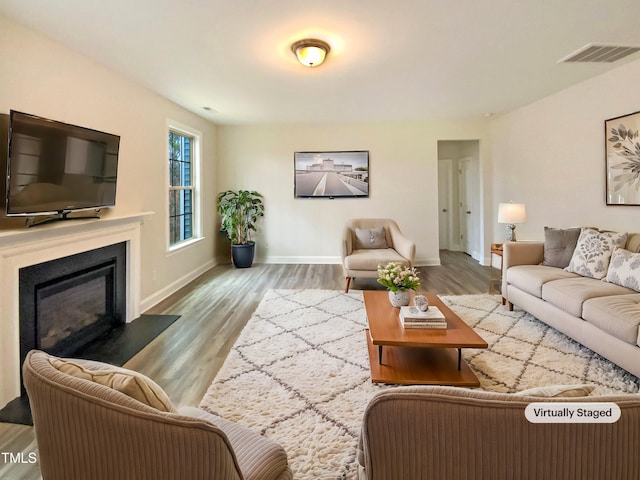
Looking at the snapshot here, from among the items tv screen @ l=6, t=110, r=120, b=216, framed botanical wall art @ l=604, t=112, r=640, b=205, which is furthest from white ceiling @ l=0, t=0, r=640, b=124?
tv screen @ l=6, t=110, r=120, b=216

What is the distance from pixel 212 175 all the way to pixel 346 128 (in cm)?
254

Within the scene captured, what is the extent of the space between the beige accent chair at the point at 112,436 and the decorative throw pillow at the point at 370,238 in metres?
4.39

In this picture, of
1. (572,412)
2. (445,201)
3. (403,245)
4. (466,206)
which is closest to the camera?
(572,412)

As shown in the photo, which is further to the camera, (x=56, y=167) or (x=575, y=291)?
(x=575, y=291)

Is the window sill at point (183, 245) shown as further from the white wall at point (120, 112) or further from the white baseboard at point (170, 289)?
the white baseboard at point (170, 289)

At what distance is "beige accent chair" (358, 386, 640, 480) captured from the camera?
2.19 ft

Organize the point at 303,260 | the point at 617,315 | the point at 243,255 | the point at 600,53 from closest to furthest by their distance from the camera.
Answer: the point at 617,315 < the point at 600,53 < the point at 243,255 < the point at 303,260

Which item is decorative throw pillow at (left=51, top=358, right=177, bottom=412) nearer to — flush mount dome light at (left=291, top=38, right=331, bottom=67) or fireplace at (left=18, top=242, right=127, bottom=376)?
fireplace at (left=18, top=242, right=127, bottom=376)

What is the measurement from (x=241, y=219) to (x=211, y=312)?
266cm

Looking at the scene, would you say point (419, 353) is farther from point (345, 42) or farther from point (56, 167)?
point (56, 167)

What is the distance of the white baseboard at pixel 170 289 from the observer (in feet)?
12.8

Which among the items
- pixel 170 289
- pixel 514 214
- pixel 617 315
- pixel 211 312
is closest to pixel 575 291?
pixel 617 315

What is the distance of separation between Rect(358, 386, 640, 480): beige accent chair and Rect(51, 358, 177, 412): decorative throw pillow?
21.6 inches

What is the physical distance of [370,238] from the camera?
512 centimetres
